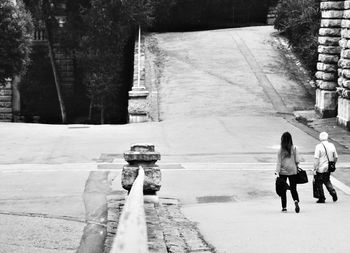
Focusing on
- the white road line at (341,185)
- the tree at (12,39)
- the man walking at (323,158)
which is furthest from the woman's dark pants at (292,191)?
the tree at (12,39)

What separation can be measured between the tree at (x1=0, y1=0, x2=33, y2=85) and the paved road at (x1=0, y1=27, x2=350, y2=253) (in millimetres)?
6072

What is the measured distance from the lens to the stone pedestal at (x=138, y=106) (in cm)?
2914

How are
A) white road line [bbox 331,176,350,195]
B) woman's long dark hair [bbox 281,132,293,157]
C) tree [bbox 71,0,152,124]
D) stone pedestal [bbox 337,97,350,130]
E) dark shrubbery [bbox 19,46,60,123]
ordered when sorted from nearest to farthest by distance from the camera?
woman's long dark hair [bbox 281,132,293,157] < white road line [bbox 331,176,350,195] < stone pedestal [bbox 337,97,350,130] < tree [bbox 71,0,152,124] < dark shrubbery [bbox 19,46,60,123]

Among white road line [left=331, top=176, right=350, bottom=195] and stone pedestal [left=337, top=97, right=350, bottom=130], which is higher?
stone pedestal [left=337, top=97, right=350, bottom=130]

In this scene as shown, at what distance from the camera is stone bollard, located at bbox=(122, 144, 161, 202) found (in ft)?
40.9

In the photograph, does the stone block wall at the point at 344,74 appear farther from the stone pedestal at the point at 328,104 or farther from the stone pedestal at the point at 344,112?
the stone pedestal at the point at 328,104

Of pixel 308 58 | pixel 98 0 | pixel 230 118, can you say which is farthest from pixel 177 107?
pixel 98 0

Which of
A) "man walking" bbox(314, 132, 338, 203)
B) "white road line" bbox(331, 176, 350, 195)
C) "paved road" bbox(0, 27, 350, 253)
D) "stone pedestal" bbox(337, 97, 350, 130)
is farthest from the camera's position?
"stone pedestal" bbox(337, 97, 350, 130)

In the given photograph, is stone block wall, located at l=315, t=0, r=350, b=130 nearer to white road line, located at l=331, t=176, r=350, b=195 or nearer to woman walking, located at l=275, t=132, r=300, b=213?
white road line, located at l=331, t=176, r=350, b=195

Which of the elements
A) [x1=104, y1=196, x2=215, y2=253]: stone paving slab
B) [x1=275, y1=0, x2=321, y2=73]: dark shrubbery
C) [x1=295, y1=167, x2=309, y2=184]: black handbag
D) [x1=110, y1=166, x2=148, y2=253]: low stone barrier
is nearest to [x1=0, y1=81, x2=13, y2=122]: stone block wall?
[x1=275, y1=0, x2=321, y2=73]: dark shrubbery

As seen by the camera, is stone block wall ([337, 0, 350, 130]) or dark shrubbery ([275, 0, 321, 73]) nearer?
stone block wall ([337, 0, 350, 130])

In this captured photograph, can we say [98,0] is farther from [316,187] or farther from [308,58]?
[316,187]

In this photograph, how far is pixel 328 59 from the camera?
1113 inches

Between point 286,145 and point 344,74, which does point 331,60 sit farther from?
point 286,145
